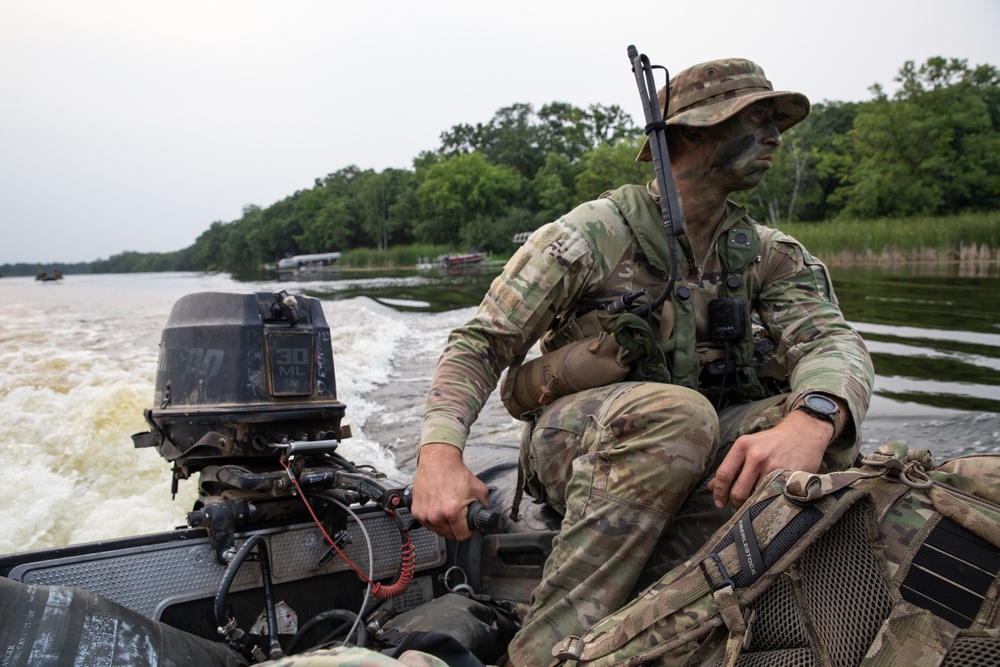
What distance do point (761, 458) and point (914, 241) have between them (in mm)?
24301

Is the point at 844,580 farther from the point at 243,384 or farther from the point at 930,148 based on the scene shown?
the point at 930,148

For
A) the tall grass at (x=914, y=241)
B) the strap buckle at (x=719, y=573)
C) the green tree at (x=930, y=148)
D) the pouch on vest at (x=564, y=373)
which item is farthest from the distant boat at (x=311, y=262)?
the strap buckle at (x=719, y=573)

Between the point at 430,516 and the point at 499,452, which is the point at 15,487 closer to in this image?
the point at 499,452

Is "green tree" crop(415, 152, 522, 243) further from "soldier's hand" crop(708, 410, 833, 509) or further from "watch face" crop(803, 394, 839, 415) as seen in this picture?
"soldier's hand" crop(708, 410, 833, 509)

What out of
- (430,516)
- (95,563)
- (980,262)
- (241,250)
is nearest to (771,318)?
(430,516)

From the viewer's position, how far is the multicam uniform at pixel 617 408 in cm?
181

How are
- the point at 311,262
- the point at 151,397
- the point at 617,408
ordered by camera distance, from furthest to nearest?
1. the point at 311,262
2. the point at 151,397
3. the point at 617,408

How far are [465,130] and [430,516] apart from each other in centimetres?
11245

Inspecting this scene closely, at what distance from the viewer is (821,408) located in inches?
74.3

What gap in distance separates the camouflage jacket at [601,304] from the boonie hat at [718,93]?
0.28 metres

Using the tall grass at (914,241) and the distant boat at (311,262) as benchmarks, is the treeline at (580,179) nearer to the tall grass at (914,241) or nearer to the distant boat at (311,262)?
the distant boat at (311,262)

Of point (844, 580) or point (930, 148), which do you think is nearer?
point (844, 580)

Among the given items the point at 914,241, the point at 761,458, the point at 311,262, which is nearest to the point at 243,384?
the point at 761,458

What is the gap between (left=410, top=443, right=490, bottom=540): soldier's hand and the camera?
1879 millimetres
